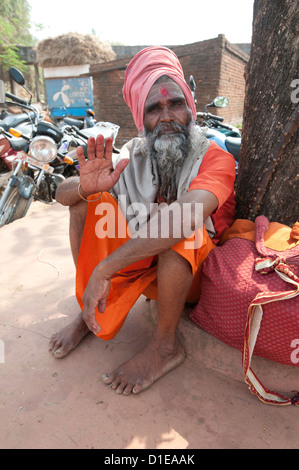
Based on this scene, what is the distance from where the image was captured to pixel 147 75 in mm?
1841

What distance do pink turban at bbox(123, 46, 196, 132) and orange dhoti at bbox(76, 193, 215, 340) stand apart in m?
0.62

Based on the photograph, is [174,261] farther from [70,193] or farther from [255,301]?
[70,193]

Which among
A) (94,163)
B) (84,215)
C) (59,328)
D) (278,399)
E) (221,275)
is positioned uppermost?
(94,163)

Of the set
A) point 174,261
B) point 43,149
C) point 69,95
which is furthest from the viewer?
point 69,95

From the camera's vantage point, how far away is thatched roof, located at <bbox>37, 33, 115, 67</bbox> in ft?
43.7

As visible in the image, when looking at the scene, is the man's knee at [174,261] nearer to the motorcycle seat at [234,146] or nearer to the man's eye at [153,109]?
the man's eye at [153,109]

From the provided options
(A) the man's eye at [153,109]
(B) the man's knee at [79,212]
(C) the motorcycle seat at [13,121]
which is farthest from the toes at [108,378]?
(C) the motorcycle seat at [13,121]

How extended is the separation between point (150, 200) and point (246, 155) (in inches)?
26.8

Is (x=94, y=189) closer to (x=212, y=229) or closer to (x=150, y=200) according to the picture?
(x=150, y=200)

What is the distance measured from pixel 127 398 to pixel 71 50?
15.1 m

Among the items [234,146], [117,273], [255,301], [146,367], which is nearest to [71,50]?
[234,146]

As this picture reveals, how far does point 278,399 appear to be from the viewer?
1373mm

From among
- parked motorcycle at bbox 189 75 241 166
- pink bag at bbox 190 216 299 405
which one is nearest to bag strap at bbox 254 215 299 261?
pink bag at bbox 190 216 299 405

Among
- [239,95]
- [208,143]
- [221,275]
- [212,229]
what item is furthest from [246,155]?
[239,95]
